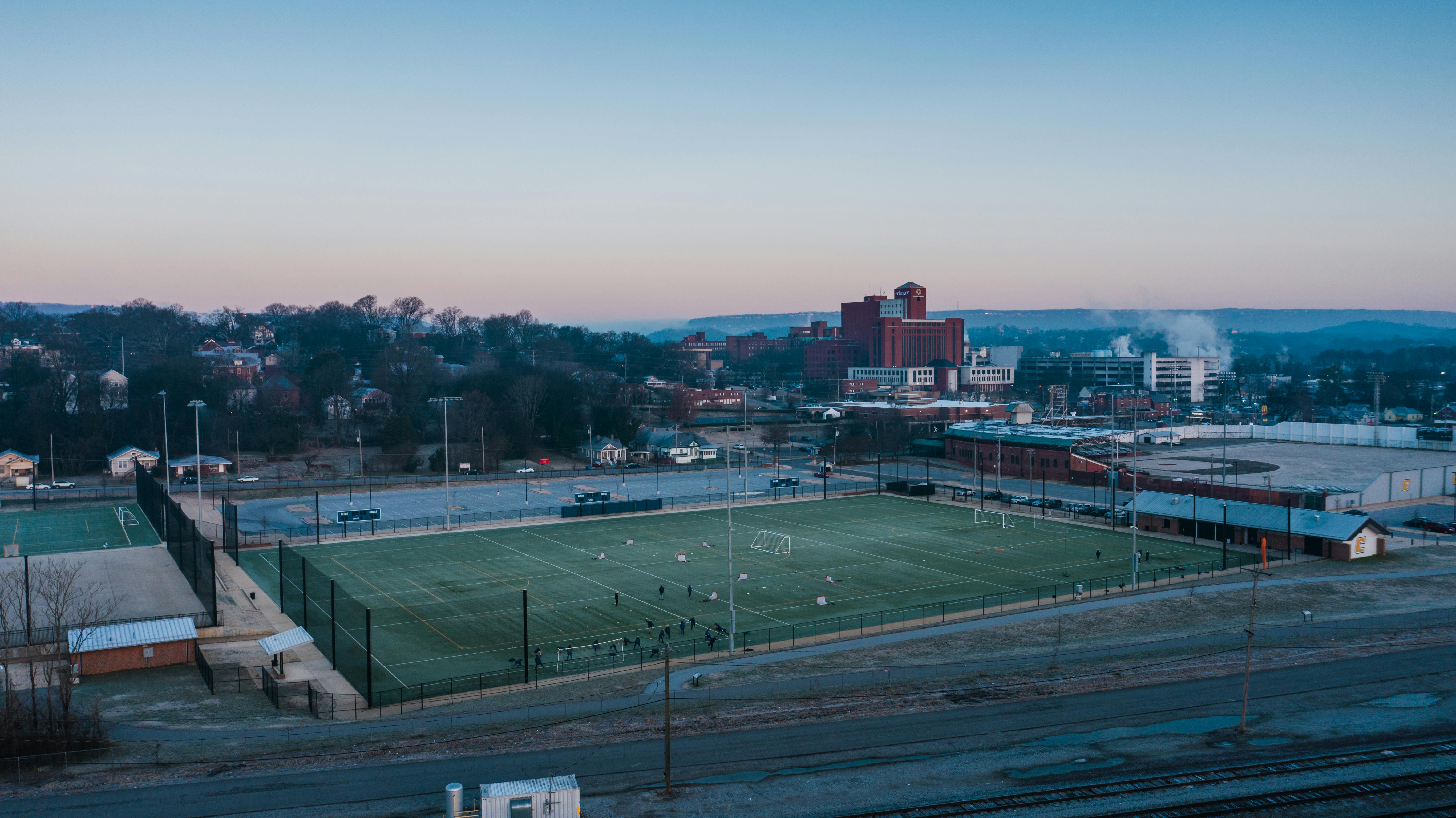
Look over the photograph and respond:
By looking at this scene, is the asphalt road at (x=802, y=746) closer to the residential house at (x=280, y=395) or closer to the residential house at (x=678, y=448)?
the residential house at (x=678, y=448)

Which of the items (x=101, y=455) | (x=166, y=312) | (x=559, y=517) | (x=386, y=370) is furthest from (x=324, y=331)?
(x=559, y=517)

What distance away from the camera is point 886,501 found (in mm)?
66562

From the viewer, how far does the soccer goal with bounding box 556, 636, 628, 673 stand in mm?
30953

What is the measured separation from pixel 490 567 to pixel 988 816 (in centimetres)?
3182

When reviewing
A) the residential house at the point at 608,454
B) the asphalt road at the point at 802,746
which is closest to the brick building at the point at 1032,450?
the residential house at the point at 608,454

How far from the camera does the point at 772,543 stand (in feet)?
171

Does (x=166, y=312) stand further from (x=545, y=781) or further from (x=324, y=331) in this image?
(x=545, y=781)

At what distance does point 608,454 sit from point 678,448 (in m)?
6.65

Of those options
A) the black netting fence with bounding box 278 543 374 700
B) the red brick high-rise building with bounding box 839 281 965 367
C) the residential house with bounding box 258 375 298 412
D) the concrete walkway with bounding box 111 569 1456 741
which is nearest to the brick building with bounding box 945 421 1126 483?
the concrete walkway with bounding box 111 569 1456 741

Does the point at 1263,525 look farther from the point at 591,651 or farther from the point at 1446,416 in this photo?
the point at 1446,416

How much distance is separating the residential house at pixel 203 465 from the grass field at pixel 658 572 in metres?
32.8

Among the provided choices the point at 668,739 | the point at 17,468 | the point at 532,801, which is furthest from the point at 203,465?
the point at 668,739

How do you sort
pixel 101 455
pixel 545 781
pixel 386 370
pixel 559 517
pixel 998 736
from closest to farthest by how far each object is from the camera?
pixel 545 781 < pixel 998 736 < pixel 559 517 < pixel 101 455 < pixel 386 370

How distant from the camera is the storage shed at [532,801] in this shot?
56.3 feet
